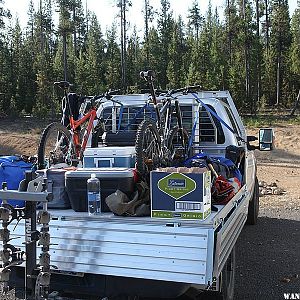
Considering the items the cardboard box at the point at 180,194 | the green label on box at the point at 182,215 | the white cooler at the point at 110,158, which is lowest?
the green label on box at the point at 182,215

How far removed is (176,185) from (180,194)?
69 millimetres

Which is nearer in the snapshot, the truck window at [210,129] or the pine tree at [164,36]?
the truck window at [210,129]

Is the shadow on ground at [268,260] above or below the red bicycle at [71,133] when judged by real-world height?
below

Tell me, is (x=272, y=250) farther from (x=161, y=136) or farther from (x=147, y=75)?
(x=147, y=75)

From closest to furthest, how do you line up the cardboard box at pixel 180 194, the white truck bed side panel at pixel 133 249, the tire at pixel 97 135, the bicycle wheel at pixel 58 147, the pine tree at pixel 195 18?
the white truck bed side panel at pixel 133 249 → the cardboard box at pixel 180 194 → the bicycle wheel at pixel 58 147 → the tire at pixel 97 135 → the pine tree at pixel 195 18

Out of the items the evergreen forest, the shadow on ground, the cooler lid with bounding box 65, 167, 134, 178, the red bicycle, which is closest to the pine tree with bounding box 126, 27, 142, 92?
the evergreen forest

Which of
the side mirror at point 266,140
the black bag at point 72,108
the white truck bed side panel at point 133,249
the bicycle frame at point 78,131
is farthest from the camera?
the black bag at point 72,108

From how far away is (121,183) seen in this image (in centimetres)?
365

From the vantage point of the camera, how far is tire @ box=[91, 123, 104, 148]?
6.34 meters

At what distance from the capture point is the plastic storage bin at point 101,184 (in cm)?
366

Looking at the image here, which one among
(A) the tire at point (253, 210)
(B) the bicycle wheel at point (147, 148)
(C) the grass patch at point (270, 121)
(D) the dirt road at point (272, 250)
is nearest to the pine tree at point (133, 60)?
(C) the grass patch at point (270, 121)

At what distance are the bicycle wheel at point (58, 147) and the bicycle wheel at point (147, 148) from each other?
3.69 feet

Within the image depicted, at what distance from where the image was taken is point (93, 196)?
3637 millimetres

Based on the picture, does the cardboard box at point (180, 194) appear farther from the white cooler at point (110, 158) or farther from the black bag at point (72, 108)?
the black bag at point (72, 108)
